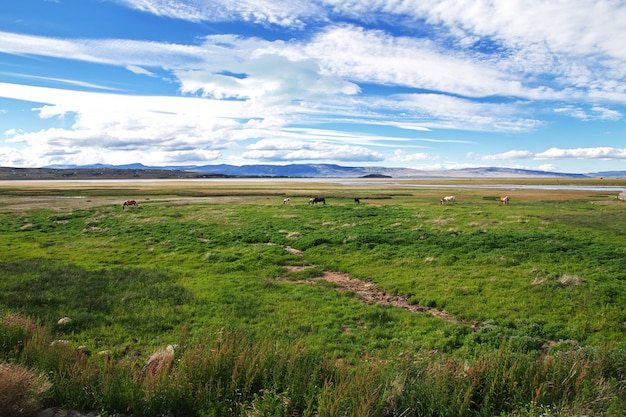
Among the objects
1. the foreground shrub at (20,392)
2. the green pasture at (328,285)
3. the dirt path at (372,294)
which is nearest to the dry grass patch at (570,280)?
the green pasture at (328,285)

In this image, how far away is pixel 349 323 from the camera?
43.6ft

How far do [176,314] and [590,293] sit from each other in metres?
16.7

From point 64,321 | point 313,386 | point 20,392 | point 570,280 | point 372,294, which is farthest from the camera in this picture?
point 372,294

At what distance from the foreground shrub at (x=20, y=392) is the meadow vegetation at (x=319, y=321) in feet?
0.15

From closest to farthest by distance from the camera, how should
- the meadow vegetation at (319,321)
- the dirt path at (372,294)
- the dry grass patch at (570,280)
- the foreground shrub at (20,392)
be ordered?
the foreground shrub at (20,392) → the meadow vegetation at (319,321) → the dirt path at (372,294) → the dry grass patch at (570,280)

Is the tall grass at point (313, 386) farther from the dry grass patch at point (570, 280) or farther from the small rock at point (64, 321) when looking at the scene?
the dry grass patch at point (570, 280)

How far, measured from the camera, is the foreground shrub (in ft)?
21.6

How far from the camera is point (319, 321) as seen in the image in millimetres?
13180

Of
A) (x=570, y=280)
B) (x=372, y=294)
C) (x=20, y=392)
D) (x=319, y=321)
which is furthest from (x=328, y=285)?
(x=20, y=392)

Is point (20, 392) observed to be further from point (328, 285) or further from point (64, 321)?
point (328, 285)

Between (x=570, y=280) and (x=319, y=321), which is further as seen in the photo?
(x=570, y=280)

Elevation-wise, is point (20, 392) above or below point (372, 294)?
above

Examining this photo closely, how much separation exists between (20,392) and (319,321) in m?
8.54

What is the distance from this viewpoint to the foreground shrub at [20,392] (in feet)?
21.6
